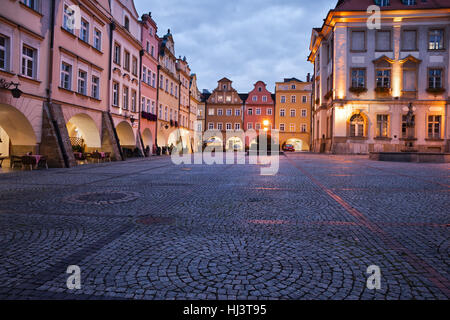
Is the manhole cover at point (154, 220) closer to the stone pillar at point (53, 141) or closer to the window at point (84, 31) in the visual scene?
the stone pillar at point (53, 141)

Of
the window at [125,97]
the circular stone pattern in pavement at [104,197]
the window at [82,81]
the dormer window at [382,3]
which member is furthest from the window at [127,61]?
the dormer window at [382,3]

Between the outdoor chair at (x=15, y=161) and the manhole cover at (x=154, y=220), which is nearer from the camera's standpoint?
the manhole cover at (x=154, y=220)

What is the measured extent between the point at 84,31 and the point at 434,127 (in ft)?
108

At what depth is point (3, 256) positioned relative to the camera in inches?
137

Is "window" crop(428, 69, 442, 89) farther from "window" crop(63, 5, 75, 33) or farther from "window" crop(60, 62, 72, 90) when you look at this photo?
"window" crop(60, 62, 72, 90)

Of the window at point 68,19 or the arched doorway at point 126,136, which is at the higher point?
the window at point 68,19

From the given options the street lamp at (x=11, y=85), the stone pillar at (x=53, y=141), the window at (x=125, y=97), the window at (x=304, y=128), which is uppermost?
the window at (x=304, y=128)

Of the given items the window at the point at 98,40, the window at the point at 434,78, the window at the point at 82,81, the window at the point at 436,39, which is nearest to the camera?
the window at the point at 82,81

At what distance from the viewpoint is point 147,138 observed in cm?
3203

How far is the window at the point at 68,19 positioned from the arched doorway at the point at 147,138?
14.1 metres

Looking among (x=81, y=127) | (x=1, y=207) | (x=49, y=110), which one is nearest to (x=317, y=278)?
(x=1, y=207)

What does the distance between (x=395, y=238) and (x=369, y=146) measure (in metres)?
30.6

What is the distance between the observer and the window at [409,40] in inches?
1266

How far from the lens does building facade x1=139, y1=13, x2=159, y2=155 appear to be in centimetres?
2905
